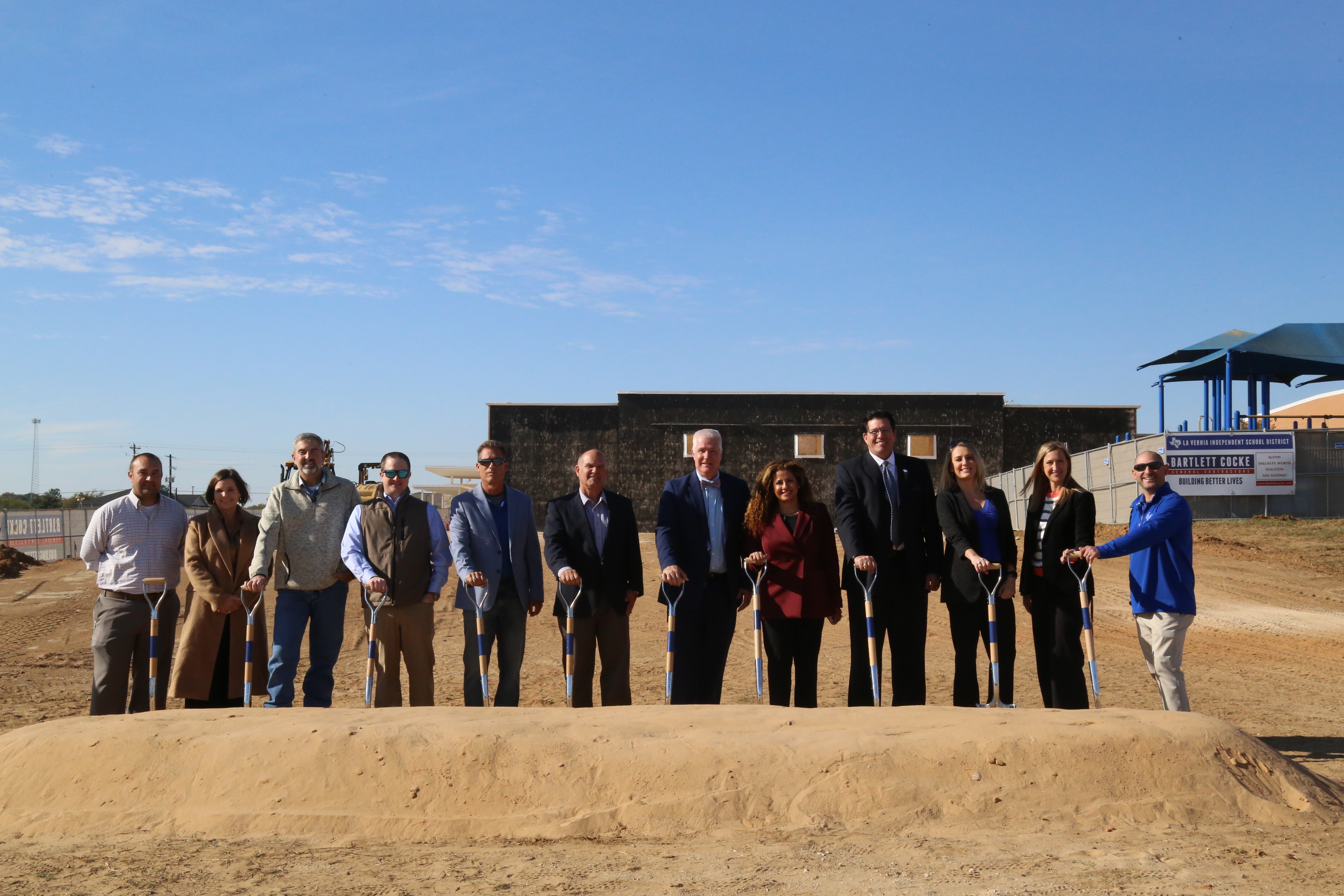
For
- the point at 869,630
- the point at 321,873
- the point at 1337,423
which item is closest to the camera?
the point at 321,873

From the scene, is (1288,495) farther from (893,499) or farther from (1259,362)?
(893,499)

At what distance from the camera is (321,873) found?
3.72 metres

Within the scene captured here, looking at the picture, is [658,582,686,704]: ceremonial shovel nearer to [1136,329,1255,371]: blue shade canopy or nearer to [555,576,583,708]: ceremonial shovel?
[555,576,583,708]: ceremonial shovel

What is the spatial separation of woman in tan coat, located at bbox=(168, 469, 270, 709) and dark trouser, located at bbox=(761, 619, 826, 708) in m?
3.09

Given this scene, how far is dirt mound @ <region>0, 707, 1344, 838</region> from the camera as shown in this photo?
4.25 meters

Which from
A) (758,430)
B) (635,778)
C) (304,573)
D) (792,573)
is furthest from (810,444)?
(635,778)

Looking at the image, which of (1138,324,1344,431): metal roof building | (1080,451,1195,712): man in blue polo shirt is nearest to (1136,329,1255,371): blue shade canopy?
(1138,324,1344,431): metal roof building

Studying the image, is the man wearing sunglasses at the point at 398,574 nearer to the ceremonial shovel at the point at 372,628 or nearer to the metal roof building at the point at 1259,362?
the ceremonial shovel at the point at 372,628

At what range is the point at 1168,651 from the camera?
5848 mm

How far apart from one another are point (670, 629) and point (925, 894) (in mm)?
2892

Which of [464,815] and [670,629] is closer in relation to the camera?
[464,815]

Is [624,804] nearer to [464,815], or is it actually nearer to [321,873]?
[464,815]

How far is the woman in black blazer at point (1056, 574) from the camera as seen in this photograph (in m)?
5.95

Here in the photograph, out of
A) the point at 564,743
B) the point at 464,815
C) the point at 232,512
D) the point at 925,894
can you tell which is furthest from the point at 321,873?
the point at 232,512
